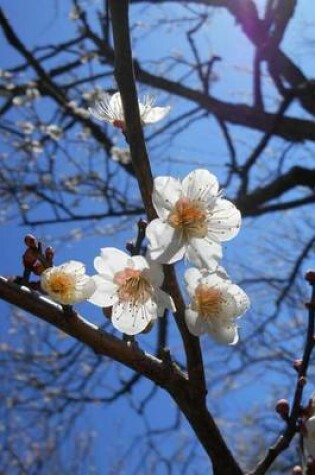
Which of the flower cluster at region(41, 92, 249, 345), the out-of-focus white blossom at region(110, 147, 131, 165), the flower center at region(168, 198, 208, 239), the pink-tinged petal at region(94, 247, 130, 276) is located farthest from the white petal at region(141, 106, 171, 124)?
the out-of-focus white blossom at region(110, 147, 131, 165)

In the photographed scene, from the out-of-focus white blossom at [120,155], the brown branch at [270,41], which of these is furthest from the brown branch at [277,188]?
the out-of-focus white blossom at [120,155]

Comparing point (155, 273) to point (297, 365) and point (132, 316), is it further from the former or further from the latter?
point (297, 365)

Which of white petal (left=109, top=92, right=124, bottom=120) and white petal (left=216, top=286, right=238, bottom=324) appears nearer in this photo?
white petal (left=216, top=286, right=238, bottom=324)

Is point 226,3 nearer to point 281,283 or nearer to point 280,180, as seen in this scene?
point 280,180

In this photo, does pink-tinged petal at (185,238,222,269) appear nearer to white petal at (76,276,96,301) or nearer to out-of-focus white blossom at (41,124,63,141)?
white petal at (76,276,96,301)

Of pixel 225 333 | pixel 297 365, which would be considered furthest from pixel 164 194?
pixel 297 365

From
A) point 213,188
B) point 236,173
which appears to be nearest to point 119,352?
point 213,188
